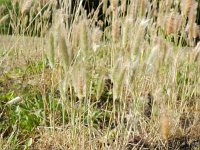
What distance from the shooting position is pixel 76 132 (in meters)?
1.79

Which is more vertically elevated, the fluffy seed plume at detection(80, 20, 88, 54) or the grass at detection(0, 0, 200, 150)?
the fluffy seed plume at detection(80, 20, 88, 54)

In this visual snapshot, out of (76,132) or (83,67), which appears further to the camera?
(76,132)

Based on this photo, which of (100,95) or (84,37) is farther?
(100,95)

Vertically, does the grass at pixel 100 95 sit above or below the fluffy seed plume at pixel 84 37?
below

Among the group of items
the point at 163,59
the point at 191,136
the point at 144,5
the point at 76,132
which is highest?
the point at 144,5

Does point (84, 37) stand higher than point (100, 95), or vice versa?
point (84, 37)

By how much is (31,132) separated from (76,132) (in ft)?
0.97

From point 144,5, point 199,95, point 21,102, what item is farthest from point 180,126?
point 21,102

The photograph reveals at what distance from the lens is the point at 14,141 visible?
5.93ft

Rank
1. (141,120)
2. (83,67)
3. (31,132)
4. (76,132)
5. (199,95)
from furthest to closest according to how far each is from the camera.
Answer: (199,95), (141,120), (31,132), (76,132), (83,67)

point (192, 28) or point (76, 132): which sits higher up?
point (192, 28)

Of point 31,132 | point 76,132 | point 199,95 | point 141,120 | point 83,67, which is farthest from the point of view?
point 199,95

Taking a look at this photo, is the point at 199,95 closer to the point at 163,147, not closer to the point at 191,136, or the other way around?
the point at 191,136

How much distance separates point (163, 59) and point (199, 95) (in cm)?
61
